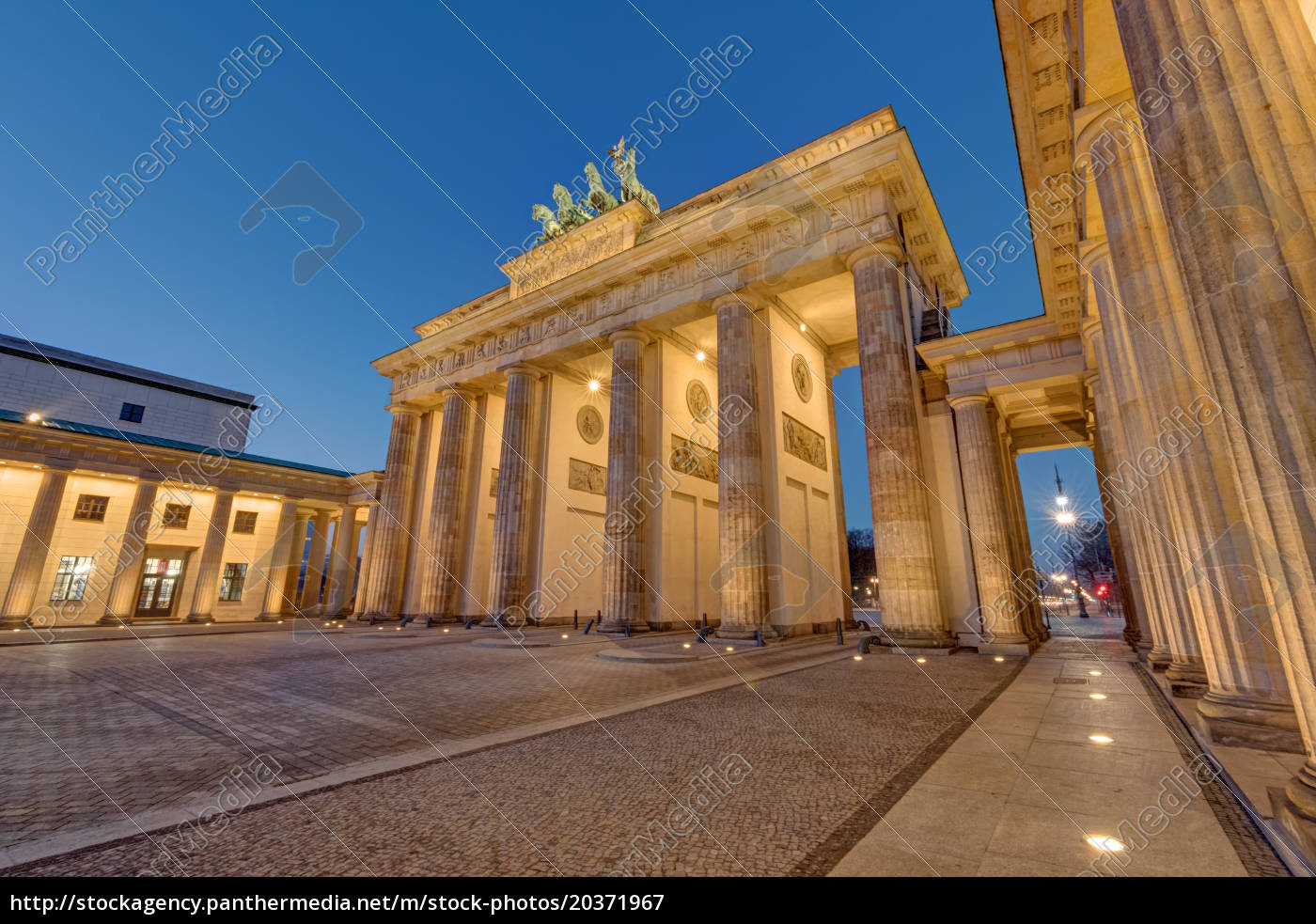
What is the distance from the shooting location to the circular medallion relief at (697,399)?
22.1 m

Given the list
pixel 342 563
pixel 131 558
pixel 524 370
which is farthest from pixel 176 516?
pixel 524 370

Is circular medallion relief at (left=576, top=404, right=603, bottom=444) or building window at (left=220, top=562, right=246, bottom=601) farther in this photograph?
building window at (left=220, top=562, right=246, bottom=601)

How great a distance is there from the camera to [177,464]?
2645 cm

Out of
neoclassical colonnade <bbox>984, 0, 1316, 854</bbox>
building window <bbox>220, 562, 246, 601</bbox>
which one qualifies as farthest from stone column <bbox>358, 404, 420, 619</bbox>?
neoclassical colonnade <bbox>984, 0, 1316, 854</bbox>

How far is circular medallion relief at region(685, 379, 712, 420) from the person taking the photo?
72.4ft

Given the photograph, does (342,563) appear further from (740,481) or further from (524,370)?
(740,481)

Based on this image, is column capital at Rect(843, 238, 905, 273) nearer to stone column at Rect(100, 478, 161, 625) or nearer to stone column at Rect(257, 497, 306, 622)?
stone column at Rect(257, 497, 306, 622)

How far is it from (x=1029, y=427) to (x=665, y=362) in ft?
45.3

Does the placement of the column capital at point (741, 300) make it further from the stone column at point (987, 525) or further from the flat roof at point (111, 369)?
the flat roof at point (111, 369)

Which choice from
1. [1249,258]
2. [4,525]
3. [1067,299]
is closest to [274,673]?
[1249,258]

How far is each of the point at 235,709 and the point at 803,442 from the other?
16843 mm

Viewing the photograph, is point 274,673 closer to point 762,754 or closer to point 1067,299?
point 762,754

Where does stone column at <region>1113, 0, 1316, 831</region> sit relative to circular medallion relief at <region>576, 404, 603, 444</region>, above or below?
below

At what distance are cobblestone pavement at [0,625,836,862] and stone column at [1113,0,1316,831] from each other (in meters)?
5.50
